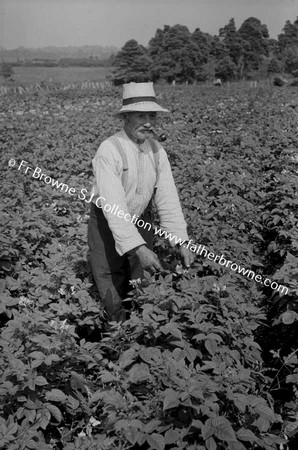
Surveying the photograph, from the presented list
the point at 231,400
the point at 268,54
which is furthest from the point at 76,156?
the point at 268,54

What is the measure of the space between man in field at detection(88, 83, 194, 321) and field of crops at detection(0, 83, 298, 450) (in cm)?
16

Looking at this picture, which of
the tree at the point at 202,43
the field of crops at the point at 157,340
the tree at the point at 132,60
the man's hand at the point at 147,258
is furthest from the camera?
the tree at the point at 202,43

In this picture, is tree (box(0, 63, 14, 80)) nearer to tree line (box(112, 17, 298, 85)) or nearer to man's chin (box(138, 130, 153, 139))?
tree line (box(112, 17, 298, 85))

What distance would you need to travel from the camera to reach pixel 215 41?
2800 inches

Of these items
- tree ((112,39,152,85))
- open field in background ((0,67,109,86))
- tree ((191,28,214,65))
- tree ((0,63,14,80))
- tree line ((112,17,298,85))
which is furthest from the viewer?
tree ((191,28,214,65))

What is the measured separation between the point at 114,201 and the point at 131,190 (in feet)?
0.92

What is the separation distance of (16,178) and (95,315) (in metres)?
3.41

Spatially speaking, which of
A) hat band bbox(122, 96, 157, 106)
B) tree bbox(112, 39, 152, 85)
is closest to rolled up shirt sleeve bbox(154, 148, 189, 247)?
hat band bbox(122, 96, 157, 106)

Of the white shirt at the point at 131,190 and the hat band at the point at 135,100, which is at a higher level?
the hat band at the point at 135,100

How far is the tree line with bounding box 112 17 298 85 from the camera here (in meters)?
54.6

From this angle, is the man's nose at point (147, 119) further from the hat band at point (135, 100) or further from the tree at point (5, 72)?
the tree at point (5, 72)

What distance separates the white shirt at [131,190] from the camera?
2955 mm

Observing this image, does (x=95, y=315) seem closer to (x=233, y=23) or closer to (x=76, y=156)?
(x=76, y=156)

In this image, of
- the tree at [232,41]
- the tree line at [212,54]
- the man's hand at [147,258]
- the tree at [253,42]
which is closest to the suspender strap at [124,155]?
the man's hand at [147,258]
